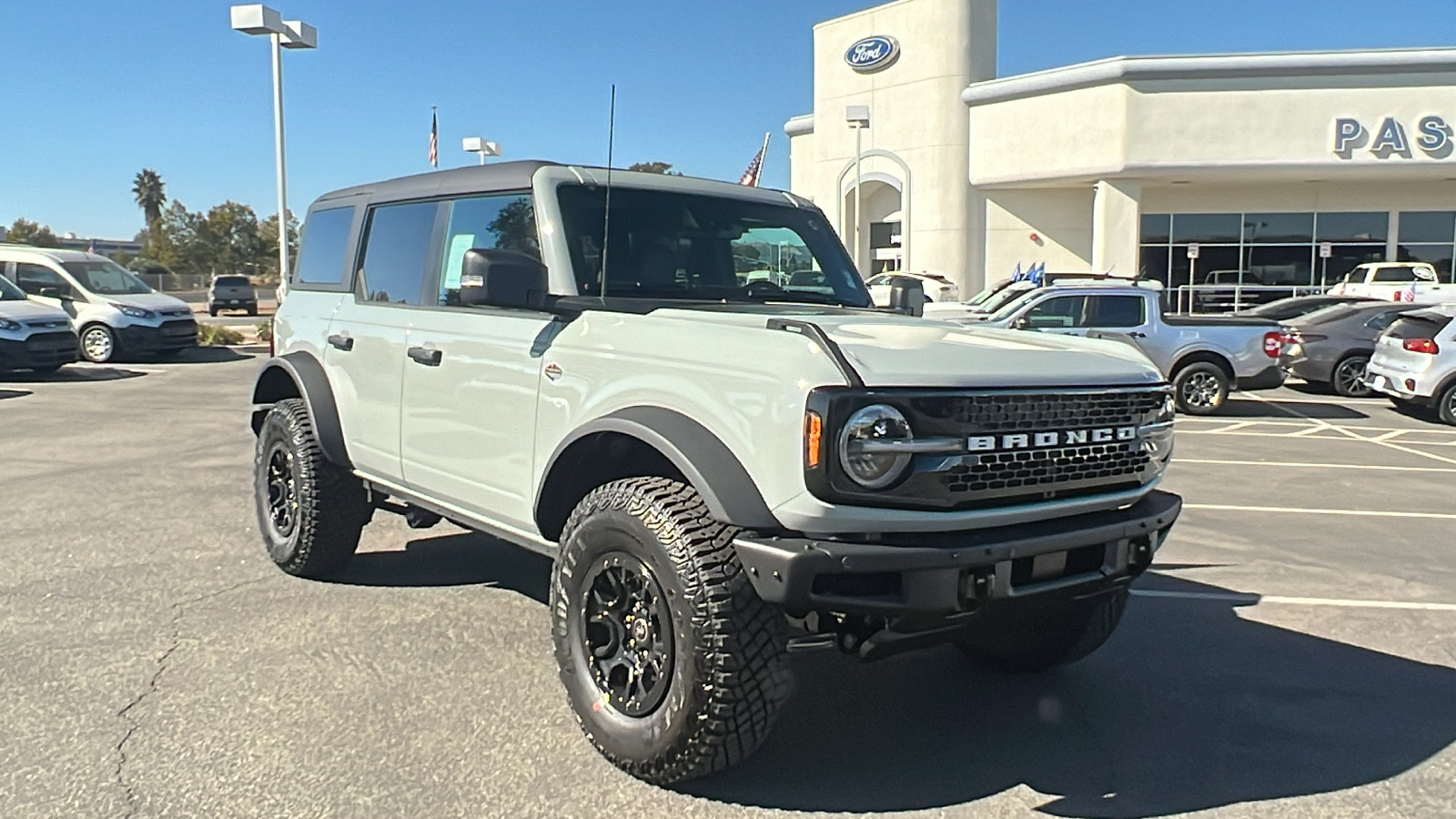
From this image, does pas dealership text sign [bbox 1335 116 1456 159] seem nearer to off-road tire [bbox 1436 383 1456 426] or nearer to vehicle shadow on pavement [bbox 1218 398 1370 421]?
vehicle shadow on pavement [bbox 1218 398 1370 421]

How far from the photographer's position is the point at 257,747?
3752 mm

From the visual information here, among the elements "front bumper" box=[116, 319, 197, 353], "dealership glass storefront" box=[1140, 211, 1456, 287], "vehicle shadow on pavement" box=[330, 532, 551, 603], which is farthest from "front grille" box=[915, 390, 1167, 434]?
"dealership glass storefront" box=[1140, 211, 1456, 287]

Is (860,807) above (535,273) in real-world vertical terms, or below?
below

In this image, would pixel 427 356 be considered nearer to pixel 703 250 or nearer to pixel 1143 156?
pixel 703 250

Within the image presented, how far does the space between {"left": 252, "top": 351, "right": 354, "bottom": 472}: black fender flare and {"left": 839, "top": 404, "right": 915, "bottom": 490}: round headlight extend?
3173 millimetres

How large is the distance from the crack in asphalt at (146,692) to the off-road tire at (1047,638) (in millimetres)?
3008

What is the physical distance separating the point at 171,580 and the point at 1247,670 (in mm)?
5137

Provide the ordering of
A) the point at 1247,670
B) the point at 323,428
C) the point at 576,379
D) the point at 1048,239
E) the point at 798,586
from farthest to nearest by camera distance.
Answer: the point at 1048,239
the point at 323,428
the point at 1247,670
the point at 576,379
the point at 798,586

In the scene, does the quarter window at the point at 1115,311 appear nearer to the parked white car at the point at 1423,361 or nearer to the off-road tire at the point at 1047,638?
the parked white car at the point at 1423,361

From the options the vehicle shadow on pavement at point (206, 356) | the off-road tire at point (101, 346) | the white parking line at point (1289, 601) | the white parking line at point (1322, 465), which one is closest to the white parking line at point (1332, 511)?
the white parking line at point (1322, 465)

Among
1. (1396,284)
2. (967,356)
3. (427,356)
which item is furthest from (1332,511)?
(1396,284)

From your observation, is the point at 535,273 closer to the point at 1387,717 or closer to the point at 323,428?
the point at 323,428

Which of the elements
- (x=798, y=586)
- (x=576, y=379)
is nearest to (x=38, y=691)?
(x=576, y=379)

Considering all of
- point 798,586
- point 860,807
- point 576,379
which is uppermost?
point 576,379
